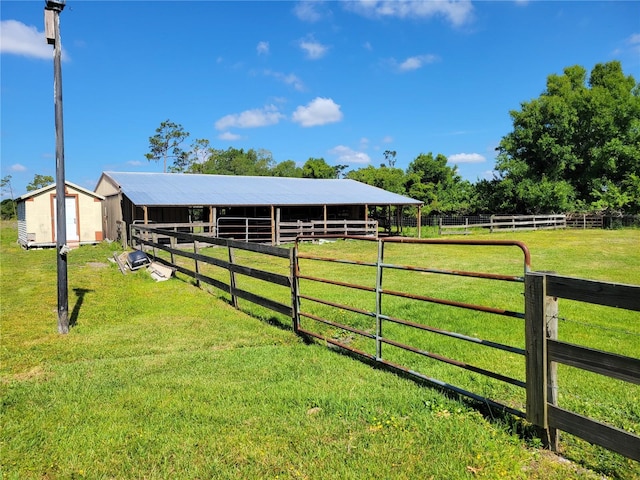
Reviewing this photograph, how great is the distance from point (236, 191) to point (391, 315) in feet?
62.8

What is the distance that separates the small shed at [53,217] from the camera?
19.8 m

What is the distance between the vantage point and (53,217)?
2017 cm

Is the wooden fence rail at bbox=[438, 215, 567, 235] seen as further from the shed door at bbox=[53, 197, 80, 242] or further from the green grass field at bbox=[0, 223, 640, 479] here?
the green grass field at bbox=[0, 223, 640, 479]

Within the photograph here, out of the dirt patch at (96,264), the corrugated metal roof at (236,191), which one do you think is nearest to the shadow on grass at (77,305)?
the dirt patch at (96,264)

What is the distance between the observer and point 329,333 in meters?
6.09

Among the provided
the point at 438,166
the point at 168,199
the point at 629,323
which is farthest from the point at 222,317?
the point at 438,166

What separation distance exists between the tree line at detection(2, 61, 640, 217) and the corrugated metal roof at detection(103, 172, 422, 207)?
15926 millimetres

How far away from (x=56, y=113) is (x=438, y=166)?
4334cm

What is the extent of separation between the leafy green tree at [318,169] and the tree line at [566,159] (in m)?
12.1

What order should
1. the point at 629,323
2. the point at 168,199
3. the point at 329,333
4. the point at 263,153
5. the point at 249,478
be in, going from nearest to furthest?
the point at 249,478
the point at 329,333
the point at 629,323
the point at 168,199
the point at 263,153

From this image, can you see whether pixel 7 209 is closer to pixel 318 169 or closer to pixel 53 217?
pixel 318 169

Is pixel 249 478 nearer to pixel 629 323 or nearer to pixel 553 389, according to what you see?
pixel 553 389

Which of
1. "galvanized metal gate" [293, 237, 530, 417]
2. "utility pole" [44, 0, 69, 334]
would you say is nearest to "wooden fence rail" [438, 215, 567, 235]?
"galvanized metal gate" [293, 237, 530, 417]

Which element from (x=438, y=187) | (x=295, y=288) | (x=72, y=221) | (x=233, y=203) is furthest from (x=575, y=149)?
(x=295, y=288)
